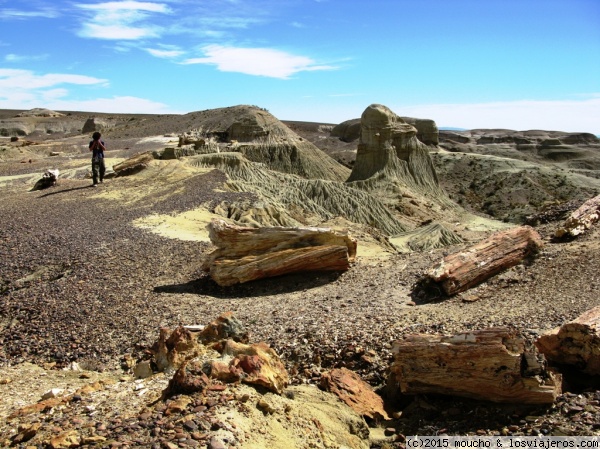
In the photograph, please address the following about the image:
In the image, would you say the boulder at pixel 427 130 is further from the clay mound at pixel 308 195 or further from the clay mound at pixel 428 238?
the clay mound at pixel 428 238

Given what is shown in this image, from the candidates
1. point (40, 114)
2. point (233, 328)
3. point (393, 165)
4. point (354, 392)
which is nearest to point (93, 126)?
point (40, 114)

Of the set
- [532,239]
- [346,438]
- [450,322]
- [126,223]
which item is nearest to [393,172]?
[126,223]

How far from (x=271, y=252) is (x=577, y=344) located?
7.00 m

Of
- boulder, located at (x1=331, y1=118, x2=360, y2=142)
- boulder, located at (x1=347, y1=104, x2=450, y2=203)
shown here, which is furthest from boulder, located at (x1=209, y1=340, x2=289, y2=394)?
boulder, located at (x1=331, y1=118, x2=360, y2=142)

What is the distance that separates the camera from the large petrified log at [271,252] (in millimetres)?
11891

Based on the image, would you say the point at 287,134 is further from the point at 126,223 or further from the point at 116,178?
the point at 126,223

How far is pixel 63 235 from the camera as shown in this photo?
48.8ft

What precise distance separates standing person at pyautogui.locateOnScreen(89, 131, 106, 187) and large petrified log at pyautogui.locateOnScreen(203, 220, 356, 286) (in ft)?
37.9

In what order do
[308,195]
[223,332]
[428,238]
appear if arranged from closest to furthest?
[223,332]
[428,238]
[308,195]

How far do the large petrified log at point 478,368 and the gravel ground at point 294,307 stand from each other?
0.57 ft

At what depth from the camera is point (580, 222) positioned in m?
11.8

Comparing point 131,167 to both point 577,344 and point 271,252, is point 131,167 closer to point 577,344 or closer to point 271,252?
point 271,252

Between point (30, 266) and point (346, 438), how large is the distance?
9644 millimetres

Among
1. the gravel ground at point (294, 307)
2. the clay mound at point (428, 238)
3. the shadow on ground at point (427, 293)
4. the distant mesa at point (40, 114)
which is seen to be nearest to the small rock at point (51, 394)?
the gravel ground at point (294, 307)
